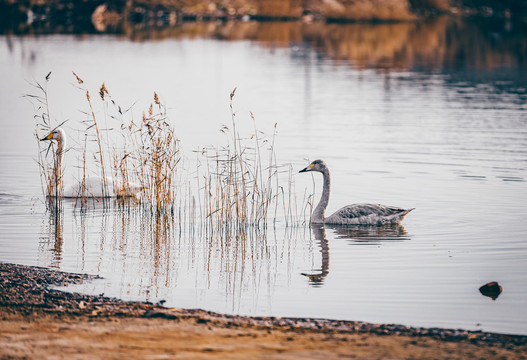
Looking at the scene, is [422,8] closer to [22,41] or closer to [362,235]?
[22,41]

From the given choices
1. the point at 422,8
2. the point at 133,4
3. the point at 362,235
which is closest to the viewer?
the point at 362,235

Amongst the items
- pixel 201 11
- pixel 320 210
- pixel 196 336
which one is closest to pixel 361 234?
pixel 320 210

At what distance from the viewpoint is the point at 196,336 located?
8906 mm

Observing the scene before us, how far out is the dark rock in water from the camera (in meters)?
11.5

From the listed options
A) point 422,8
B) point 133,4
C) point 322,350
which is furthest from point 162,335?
point 422,8

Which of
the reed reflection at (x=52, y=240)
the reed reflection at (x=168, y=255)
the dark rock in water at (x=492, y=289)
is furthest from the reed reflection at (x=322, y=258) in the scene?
the reed reflection at (x=52, y=240)

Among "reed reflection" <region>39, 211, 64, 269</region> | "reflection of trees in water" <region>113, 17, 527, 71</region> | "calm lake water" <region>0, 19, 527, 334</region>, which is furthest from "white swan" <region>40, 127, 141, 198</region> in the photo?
"reflection of trees in water" <region>113, 17, 527, 71</region>

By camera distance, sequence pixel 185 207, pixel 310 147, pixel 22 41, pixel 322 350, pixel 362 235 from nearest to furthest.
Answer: pixel 322 350, pixel 362 235, pixel 185 207, pixel 310 147, pixel 22 41

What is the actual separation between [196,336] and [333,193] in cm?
1040

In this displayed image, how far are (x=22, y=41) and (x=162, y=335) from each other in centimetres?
5671

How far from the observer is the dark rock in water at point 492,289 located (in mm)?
11453

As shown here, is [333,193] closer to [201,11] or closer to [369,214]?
[369,214]

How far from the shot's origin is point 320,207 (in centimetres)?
1619

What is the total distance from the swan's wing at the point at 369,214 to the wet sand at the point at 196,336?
6.24 metres
